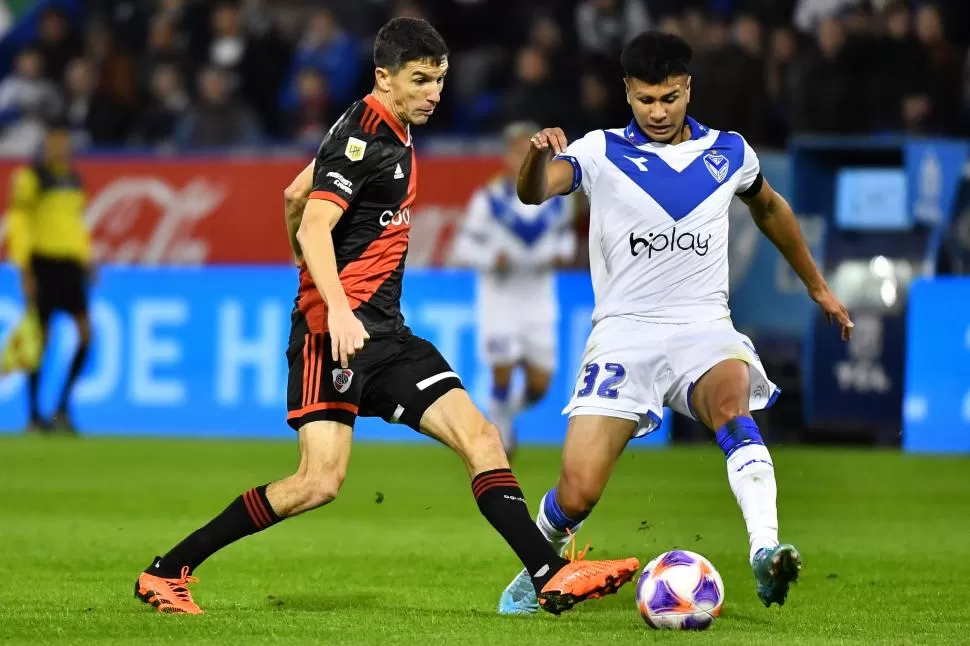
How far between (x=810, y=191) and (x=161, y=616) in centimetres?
1072

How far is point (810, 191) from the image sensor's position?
15.9m

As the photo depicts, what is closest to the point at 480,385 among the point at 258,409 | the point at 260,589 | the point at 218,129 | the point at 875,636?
the point at 258,409

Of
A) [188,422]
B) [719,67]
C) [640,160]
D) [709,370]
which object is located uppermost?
[719,67]

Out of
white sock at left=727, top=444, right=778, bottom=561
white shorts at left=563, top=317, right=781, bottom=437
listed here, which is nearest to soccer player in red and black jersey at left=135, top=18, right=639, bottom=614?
white shorts at left=563, top=317, right=781, bottom=437

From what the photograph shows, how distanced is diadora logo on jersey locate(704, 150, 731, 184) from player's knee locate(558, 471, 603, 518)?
1215 mm

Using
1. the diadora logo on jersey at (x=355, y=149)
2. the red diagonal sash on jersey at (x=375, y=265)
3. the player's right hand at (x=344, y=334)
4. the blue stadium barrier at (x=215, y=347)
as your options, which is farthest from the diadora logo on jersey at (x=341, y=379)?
the blue stadium barrier at (x=215, y=347)

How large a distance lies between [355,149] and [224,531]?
1.42 metres

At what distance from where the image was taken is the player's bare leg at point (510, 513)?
5715mm

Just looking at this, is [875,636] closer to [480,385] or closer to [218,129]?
[480,385]

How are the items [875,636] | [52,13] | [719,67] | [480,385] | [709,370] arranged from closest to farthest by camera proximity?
1. [875,636]
2. [709,370]
3. [480,385]
4. [719,67]
5. [52,13]

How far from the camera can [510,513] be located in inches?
240

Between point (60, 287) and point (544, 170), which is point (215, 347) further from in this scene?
point (544, 170)

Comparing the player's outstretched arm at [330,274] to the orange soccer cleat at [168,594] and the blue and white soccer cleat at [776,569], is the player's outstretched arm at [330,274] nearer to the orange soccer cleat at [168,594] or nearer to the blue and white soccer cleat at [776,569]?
the orange soccer cleat at [168,594]

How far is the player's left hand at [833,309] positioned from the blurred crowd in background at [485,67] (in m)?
9.34
